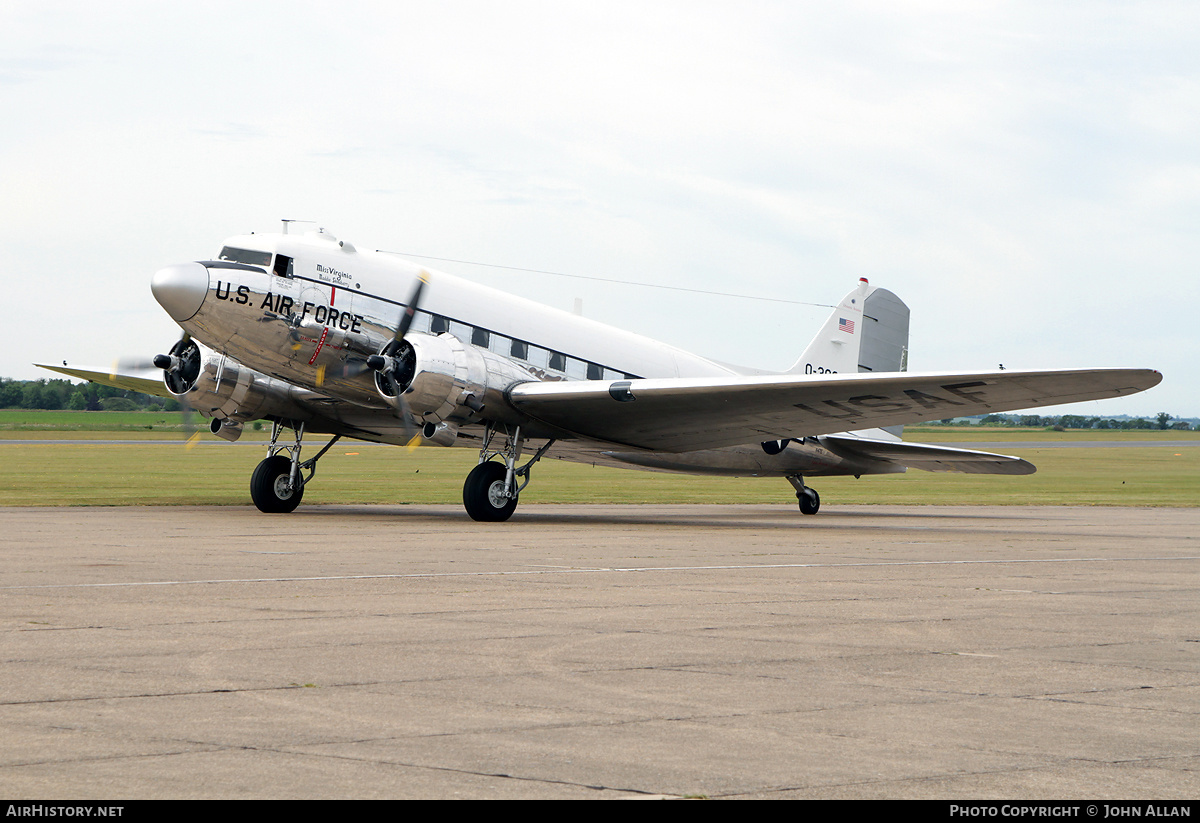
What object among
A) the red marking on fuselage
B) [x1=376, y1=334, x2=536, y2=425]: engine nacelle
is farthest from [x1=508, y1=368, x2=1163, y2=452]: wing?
the red marking on fuselage

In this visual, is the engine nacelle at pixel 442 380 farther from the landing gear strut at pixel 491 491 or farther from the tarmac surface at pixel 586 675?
the tarmac surface at pixel 586 675

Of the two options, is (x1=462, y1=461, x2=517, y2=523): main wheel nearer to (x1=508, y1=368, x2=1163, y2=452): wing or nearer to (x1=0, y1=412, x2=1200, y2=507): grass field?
(x1=508, y1=368, x2=1163, y2=452): wing

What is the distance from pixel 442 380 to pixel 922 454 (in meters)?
13.3

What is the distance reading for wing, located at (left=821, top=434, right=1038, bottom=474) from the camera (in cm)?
2883

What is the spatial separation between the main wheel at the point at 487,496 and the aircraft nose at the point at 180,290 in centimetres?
559

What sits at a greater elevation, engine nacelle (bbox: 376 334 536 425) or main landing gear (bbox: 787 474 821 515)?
engine nacelle (bbox: 376 334 536 425)

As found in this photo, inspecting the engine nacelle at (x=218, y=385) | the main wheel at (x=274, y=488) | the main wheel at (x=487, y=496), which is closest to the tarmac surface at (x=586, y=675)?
the main wheel at (x=487, y=496)

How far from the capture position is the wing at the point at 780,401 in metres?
19.7

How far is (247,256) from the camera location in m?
21.3

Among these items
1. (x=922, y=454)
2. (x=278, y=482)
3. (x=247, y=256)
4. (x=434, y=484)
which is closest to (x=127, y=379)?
(x=278, y=482)

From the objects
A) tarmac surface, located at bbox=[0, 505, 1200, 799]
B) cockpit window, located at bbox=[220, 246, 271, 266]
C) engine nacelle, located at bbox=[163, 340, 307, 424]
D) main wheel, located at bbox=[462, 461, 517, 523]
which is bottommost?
tarmac surface, located at bbox=[0, 505, 1200, 799]

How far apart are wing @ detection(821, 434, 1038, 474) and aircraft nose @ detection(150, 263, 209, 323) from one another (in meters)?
14.9

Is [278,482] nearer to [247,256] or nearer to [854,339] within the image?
[247,256]

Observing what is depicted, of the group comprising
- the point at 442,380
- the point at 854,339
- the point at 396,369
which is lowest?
the point at 442,380
